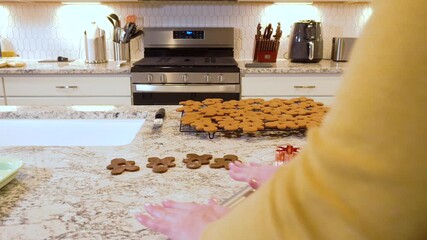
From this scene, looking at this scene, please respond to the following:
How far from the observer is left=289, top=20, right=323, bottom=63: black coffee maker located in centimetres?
289

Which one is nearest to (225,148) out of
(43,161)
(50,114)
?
(43,161)

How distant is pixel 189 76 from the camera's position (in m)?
2.67

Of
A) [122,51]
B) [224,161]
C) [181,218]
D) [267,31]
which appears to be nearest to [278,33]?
[267,31]

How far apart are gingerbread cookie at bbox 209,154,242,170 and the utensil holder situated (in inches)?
91.5

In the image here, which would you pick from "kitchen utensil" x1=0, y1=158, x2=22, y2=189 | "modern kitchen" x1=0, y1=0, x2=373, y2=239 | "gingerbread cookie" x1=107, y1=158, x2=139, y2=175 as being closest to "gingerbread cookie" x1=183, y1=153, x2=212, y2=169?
"modern kitchen" x1=0, y1=0, x2=373, y2=239

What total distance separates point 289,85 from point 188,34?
94cm

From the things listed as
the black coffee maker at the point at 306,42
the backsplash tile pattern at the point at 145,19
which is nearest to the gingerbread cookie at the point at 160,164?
the black coffee maker at the point at 306,42

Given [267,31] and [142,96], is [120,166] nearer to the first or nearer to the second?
[142,96]

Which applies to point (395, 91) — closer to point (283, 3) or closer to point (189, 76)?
point (189, 76)

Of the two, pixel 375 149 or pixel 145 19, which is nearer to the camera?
pixel 375 149

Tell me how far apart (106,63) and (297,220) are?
2897 millimetres

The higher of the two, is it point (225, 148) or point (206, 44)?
point (206, 44)

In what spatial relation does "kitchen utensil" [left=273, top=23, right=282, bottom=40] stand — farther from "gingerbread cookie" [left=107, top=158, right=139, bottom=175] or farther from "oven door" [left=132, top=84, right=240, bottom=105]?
"gingerbread cookie" [left=107, top=158, right=139, bottom=175]

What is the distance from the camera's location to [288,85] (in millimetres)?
2705
